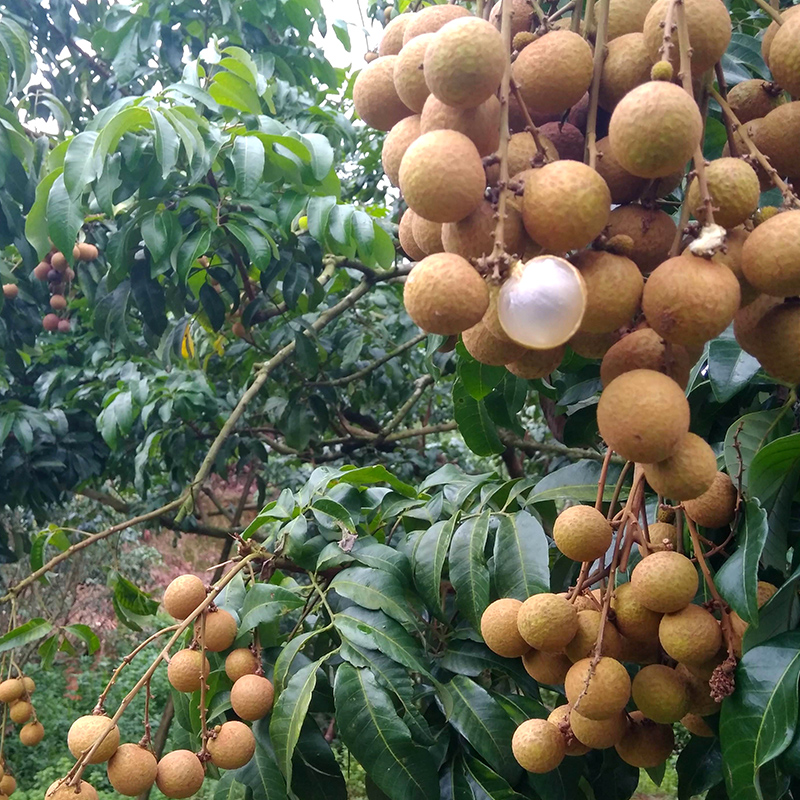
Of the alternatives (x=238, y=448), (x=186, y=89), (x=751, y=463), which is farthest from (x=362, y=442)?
(x=751, y=463)

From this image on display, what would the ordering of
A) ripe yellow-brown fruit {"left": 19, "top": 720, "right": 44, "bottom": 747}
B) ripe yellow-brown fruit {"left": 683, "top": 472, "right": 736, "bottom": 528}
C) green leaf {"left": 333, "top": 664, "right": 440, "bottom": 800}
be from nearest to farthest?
ripe yellow-brown fruit {"left": 683, "top": 472, "right": 736, "bottom": 528} → green leaf {"left": 333, "top": 664, "right": 440, "bottom": 800} → ripe yellow-brown fruit {"left": 19, "top": 720, "right": 44, "bottom": 747}

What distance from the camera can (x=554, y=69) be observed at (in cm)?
50

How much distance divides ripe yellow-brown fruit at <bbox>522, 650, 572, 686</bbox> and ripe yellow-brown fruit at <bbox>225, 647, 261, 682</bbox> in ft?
1.31

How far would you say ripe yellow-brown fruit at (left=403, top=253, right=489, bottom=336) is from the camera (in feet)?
1.41

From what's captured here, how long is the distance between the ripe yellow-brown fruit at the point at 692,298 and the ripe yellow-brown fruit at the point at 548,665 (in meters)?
0.37

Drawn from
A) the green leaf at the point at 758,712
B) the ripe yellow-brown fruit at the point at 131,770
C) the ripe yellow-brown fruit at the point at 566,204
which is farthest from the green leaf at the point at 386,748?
the ripe yellow-brown fruit at the point at 566,204

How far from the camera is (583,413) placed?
3.45 ft

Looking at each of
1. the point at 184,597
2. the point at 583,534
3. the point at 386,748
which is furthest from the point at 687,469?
the point at 184,597

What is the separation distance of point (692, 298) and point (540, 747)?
43cm

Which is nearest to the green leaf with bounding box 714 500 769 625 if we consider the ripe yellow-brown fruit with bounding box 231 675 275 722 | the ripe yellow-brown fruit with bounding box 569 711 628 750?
the ripe yellow-brown fruit with bounding box 569 711 628 750

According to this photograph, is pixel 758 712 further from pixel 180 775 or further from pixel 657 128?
pixel 180 775

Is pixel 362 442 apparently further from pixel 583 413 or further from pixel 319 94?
pixel 583 413

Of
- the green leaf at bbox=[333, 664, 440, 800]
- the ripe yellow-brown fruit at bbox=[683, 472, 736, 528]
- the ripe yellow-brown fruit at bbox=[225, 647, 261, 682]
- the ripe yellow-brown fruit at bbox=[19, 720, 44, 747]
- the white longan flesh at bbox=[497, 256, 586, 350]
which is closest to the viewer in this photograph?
the white longan flesh at bbox=[497, 256, 586, 350]

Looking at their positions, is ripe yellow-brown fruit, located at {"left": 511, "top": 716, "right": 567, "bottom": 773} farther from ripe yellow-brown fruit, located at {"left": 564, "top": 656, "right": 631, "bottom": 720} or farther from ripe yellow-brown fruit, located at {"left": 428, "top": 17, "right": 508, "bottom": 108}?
ripe yellow-brown fruit, located at {"left": 428, "top": 17, "right": 508, "bottom": 108}
